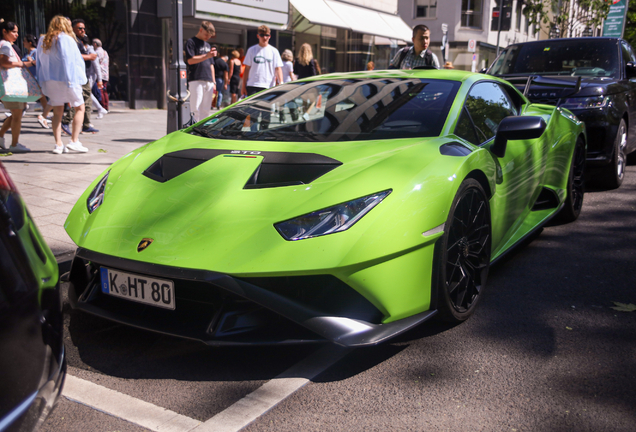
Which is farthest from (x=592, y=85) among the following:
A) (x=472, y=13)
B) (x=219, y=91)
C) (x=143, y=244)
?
(x=472, y=13)

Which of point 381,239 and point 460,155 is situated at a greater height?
point 460,155

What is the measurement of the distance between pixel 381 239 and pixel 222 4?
17.5 m

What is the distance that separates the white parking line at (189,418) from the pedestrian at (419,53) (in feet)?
17.3

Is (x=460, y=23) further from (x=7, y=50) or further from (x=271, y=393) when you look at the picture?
(x=271, y=393)

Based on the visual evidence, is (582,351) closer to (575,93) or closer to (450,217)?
(450,217)

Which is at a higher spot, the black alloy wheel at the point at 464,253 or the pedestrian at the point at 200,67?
the pedestrian at the point at 200,67

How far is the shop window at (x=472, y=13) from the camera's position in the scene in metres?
35.2

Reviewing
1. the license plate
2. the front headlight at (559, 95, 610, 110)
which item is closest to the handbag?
the license plate

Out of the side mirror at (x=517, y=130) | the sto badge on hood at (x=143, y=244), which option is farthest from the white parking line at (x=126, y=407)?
the side mirror at (x=517, y=130)

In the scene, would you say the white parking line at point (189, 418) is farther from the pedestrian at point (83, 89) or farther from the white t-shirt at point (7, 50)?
the pedestrian at point (83, 89)

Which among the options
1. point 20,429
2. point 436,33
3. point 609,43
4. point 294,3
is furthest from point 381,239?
point 436,33

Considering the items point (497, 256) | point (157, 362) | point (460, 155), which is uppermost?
point (460, 155)

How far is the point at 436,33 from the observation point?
35594 mm

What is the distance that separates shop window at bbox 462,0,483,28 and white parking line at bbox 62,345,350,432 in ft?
119
